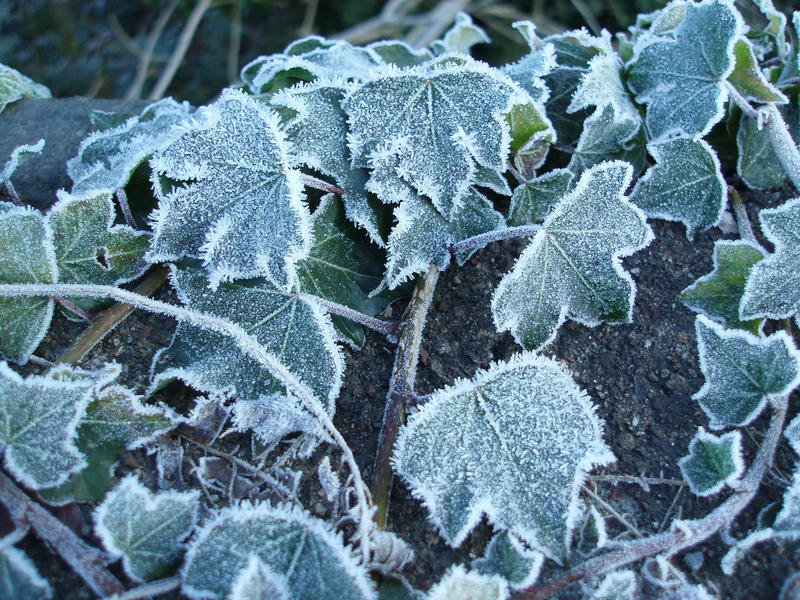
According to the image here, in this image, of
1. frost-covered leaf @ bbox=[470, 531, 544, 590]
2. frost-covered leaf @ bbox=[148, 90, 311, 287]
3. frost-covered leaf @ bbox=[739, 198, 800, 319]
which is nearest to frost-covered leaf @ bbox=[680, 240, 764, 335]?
frost-covered leaf @ bbox=[739, 198, 800, 319]

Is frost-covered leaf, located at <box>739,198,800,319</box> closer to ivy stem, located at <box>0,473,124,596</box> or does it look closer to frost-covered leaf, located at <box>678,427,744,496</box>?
frost-covered leaf, located at <box>678,427,744,496</box>

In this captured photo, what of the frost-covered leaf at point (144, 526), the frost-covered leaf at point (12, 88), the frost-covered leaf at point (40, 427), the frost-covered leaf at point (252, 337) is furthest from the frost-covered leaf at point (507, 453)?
the frost-covered leaf at point (12, 88)

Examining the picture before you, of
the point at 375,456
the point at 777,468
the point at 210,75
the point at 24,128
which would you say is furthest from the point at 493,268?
the point at 210,75

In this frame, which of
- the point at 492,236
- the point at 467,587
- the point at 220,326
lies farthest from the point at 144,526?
the point at 492,236

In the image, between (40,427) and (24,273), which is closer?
(40,427)

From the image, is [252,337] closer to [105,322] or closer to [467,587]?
[105,322]

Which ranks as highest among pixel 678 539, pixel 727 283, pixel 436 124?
pixel 436 124
